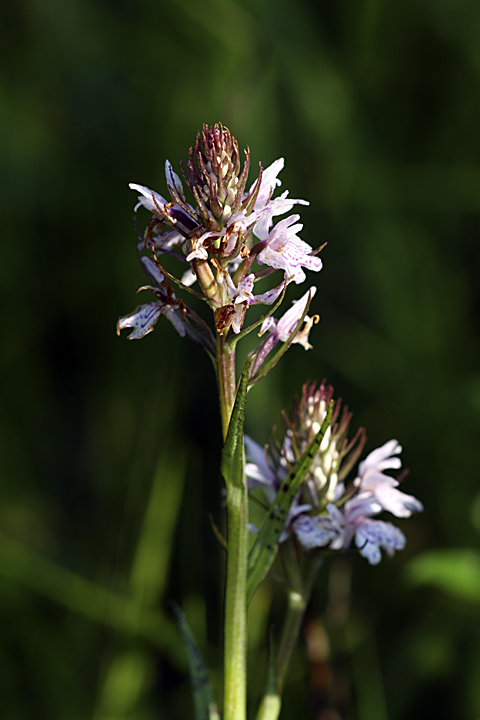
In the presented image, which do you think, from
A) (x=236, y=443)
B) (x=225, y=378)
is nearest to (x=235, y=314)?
(x=225, y=378)

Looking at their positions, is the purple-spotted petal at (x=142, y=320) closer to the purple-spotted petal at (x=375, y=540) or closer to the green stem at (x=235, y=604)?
the green stem at (x=235, y=604)

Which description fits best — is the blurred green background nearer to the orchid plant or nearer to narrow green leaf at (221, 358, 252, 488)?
the orchid plant

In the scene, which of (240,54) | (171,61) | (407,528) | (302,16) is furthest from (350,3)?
(407,528)

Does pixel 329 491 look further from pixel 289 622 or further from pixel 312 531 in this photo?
pixel 289 622

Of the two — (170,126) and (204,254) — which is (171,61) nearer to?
(170,126)

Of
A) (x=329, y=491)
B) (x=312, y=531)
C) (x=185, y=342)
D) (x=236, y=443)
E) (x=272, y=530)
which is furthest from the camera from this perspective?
(x=185, y=342)

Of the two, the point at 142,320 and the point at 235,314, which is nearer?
the point at 235,314

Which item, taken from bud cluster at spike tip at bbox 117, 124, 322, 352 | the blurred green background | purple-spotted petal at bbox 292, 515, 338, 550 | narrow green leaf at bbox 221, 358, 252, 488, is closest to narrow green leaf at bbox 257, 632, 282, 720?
purple-spotted petal at bbox 292, 515, 338, 550
